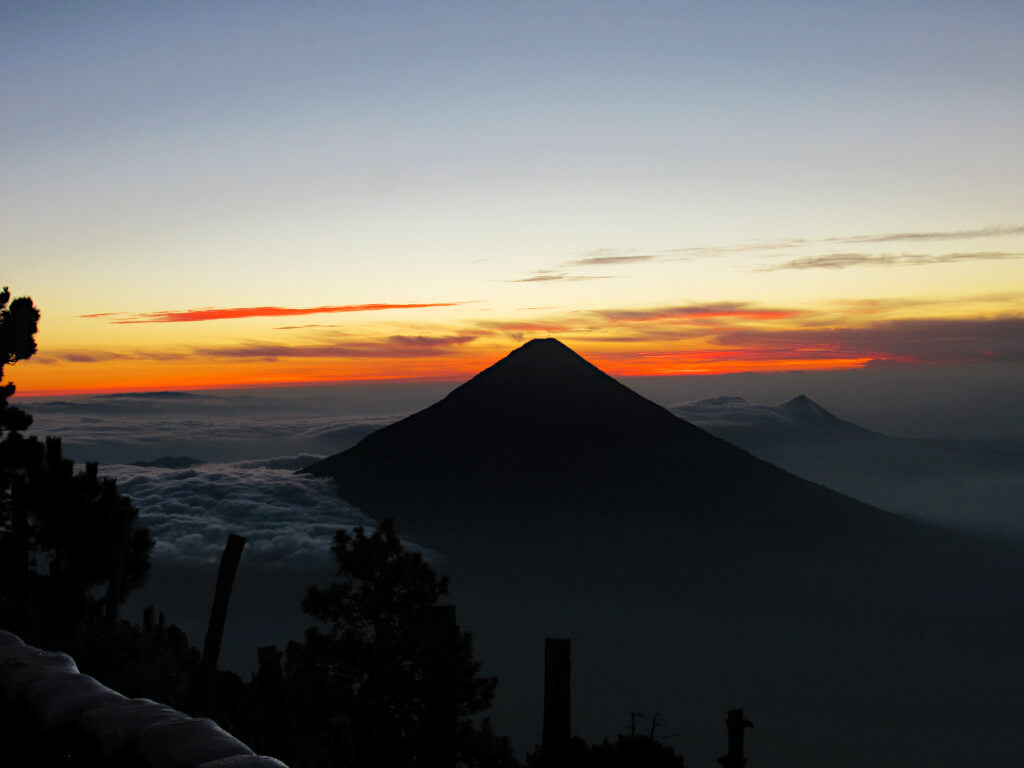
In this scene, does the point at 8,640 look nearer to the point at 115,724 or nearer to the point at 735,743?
the point at 115,724

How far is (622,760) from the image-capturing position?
22609 mm

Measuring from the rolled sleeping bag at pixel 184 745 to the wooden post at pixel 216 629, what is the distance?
6934 mm

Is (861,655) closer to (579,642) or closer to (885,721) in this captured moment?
(885,721)

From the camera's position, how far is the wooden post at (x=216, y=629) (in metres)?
14.0

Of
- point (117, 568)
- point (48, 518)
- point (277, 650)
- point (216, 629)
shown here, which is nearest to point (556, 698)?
point (277, 650)

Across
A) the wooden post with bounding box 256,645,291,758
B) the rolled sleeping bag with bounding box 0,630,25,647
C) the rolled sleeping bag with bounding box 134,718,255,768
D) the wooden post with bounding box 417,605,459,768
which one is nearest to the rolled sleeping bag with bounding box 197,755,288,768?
the rolled sleeping bag with bounding box 134,718,255,768

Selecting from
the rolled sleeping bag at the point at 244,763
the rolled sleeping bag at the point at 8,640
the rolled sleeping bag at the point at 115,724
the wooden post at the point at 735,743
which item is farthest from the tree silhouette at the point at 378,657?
the rolled sleeping bag at the point at 244,763

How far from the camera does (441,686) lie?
10.1 meters

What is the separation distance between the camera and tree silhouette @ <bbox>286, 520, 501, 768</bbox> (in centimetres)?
2306

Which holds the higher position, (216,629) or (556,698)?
(556,698)

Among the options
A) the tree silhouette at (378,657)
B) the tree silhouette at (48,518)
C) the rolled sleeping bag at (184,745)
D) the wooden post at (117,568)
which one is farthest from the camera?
the tree silhouette at (48,518)

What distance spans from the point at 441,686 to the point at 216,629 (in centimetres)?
665

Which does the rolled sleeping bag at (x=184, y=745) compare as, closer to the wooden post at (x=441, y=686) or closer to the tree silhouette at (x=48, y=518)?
the wooden post at (x=441, y=686)

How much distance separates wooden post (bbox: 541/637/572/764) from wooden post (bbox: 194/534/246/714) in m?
6.34
